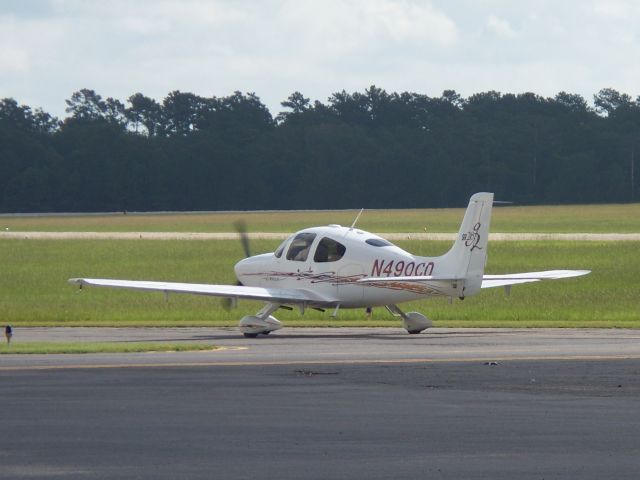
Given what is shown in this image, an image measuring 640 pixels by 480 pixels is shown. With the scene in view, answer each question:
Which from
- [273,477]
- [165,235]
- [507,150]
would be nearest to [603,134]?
[507,150]

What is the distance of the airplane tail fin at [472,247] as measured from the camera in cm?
2814

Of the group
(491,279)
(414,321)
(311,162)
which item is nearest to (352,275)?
(414,321)

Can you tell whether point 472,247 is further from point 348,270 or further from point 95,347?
point 95,347

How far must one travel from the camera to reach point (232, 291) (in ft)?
98.7

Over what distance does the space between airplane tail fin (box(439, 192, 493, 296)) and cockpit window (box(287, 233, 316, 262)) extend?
12.2 feet

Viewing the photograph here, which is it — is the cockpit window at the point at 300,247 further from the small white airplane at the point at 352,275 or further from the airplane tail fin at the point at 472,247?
the airplane tail fin at the point at 472,247

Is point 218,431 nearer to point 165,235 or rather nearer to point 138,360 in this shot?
point 138,360

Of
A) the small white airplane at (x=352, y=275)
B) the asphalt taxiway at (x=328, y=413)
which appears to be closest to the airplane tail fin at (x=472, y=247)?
the small white airplane at (x=352, y=275)

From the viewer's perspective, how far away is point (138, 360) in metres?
23.3

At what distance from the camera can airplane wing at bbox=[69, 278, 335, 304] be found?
2914 centimetres

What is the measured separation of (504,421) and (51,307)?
27.4m

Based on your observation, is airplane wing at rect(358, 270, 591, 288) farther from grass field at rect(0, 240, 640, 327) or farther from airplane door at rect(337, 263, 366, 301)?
grass field at rect(0, 240, 640, 327)

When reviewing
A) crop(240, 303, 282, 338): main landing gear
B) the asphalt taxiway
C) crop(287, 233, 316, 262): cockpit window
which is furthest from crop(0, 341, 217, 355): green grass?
crop(287, 233, 316, 262): cockpit window

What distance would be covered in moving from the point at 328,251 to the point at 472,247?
372 cm
